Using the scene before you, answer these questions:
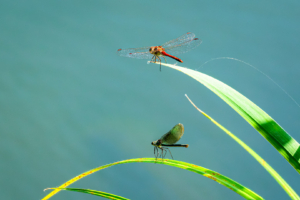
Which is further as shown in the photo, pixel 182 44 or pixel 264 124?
pixel 182 44

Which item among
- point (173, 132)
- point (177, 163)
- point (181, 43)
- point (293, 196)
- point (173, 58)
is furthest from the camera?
point (181, 43)

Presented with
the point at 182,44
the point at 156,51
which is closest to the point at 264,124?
the point at 156,51

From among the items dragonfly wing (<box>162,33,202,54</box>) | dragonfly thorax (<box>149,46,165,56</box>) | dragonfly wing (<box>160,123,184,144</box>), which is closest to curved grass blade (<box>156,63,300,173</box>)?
dragonfly wing (<box>160,123,184,144</box>)

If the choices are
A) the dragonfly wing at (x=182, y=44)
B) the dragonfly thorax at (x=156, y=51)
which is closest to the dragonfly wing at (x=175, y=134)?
the dragonfly thorax at (x=156, y=51)

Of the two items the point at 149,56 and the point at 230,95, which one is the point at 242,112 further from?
the point at 149,56

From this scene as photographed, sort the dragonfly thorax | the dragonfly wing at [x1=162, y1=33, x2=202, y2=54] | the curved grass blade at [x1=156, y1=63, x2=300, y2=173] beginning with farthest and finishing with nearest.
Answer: the dragonfly wing at [x1=162, y1=33, x2=202, y2=54], the dragonfly thorax, the curved grass blade at [x1=156, y1=63, x2=300, y2=173]

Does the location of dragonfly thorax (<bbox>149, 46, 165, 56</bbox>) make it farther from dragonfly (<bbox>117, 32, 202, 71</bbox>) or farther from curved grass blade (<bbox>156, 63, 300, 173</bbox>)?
curved grass blade (<bbox>156, 63, 300, 173</bbox>)

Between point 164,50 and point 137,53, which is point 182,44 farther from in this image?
point 137,53

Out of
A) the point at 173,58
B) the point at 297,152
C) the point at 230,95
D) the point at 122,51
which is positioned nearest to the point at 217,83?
Answer: the point at 230,95
